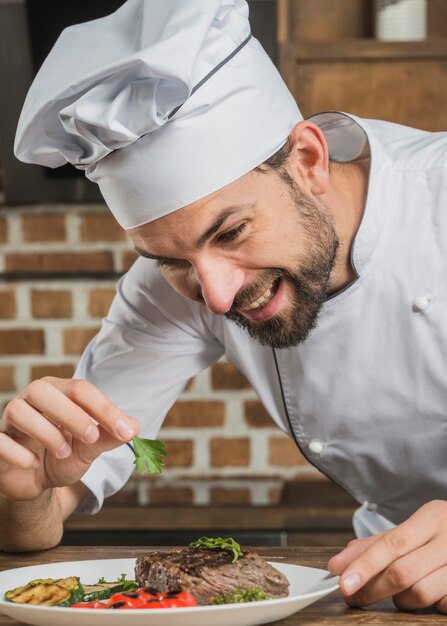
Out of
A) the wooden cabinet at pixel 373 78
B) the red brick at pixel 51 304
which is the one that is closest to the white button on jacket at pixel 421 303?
the wooden cabinet at pixel 373 78

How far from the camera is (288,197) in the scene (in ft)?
3.97

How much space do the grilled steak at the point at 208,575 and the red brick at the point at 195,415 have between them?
140cm

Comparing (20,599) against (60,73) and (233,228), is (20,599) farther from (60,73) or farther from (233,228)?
(60,73)

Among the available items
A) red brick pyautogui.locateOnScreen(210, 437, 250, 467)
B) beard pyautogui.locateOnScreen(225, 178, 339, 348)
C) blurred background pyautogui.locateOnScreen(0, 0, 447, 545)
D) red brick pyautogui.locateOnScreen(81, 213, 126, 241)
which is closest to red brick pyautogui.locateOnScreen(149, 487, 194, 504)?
blurred background pyautogui.locateOnScreen(0, 0, 447, 545)

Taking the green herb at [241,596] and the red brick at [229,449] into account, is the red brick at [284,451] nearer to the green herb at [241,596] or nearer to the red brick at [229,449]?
the red brick at [229,449]

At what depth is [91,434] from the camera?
39.7 inches

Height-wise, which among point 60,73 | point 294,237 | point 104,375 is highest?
point 60,73

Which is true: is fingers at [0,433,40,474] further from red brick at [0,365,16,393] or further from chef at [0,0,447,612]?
red brick at [0,365,16,393]

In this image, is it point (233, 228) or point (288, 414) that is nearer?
point (233, 228)

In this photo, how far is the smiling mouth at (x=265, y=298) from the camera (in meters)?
1.20

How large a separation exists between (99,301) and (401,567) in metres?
1.58

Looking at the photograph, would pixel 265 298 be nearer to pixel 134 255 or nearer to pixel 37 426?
pixel 37 426

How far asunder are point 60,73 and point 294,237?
364mm

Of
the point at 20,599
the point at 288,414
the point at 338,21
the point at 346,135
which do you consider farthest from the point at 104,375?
the point at 338,21
